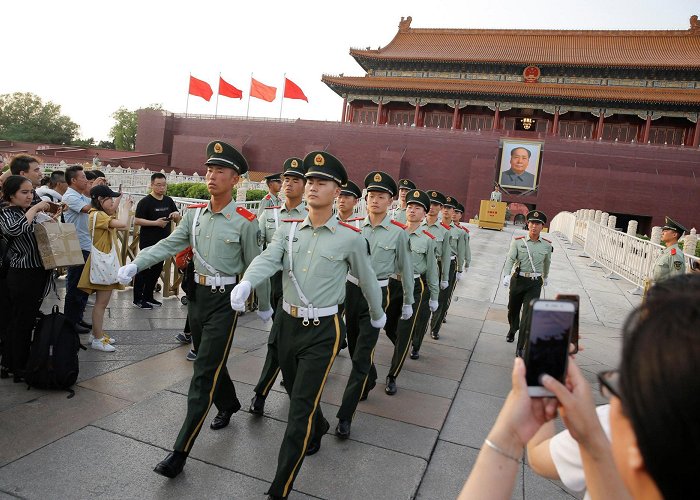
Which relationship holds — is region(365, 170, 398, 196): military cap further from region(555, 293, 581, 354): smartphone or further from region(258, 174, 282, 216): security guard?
region(555, 293, 581, 354): smartphone

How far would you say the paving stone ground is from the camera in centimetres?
289

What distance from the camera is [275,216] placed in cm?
585

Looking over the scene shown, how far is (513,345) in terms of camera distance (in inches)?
263

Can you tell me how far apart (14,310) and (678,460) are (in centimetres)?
433

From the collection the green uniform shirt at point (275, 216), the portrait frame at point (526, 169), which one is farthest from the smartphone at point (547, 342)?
the portrait frame at point (526, 169)

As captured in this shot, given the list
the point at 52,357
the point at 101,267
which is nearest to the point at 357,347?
the point at 52,357

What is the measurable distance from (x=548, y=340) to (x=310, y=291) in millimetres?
2030

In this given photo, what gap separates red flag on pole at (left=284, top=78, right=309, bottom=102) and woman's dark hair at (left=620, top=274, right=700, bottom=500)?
33.6 metres

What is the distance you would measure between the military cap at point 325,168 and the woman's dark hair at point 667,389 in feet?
8.32

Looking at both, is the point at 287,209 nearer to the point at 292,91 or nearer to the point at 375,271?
Answer: the point at 375,271

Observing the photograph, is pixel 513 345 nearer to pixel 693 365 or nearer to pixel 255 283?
pixel 255 283

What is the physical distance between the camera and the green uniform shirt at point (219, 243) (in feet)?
11.5

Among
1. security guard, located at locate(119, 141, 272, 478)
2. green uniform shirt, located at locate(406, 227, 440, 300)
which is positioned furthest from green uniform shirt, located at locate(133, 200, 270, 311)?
green uniform shirt, located at locate(406, 227, 440, 300)

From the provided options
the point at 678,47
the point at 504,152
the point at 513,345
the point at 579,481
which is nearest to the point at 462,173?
the point at 504,152
